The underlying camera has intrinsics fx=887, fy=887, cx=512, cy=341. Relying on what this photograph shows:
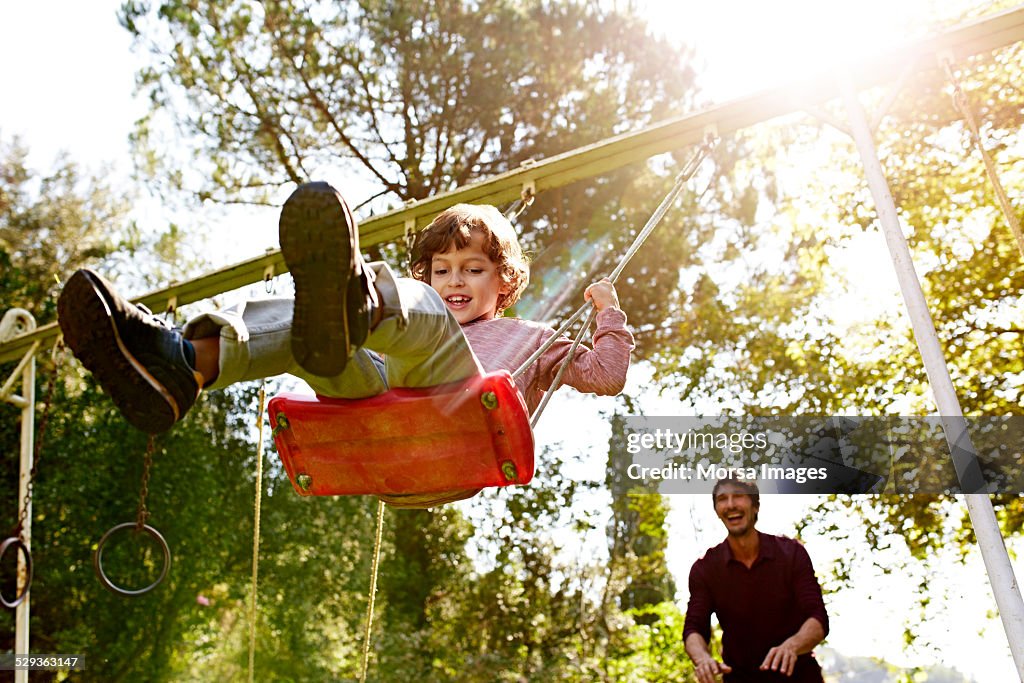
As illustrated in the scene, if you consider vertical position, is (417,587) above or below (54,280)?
below

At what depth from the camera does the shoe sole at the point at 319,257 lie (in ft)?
4.04

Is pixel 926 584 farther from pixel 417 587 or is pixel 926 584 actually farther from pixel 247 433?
pixel 247 433

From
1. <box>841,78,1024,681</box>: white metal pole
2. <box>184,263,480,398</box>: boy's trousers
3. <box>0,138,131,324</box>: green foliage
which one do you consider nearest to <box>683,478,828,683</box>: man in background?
<box>841,78,1024,681</box>: white metal pole

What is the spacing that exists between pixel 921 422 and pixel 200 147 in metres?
6.86

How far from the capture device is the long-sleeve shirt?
2045 millimetres

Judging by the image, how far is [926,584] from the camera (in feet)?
16.3

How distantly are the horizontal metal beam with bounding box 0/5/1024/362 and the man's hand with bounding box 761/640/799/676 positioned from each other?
1.63m

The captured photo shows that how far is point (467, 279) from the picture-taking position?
217 centimetres

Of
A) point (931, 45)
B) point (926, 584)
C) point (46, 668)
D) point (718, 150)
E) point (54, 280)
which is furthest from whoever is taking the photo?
point (54, 280)

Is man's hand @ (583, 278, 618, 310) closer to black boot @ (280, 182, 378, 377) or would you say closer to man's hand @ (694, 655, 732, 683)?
black boot @ (280, 182, 378, 377)

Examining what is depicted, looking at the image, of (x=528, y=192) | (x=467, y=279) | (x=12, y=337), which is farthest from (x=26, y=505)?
(x=467, y=279)

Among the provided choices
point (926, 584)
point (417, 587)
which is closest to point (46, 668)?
point (417, 587)

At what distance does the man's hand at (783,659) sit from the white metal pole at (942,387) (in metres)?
0.63

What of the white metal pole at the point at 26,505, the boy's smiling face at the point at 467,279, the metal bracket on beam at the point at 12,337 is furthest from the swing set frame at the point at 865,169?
the white metal pole at the point at 26,505
